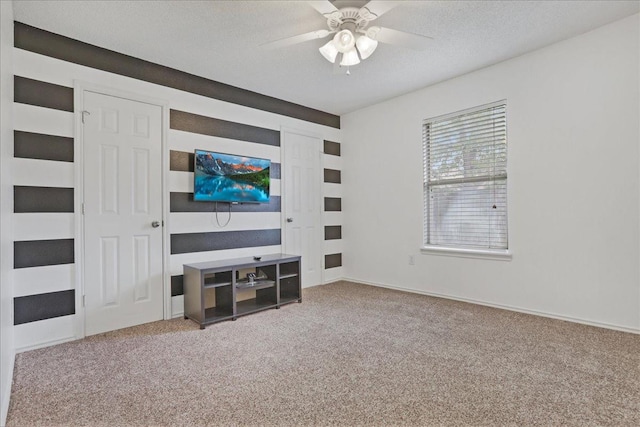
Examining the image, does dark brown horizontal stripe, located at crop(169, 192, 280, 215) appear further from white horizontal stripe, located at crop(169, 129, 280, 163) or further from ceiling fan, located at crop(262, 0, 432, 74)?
ceiling fan, located at crop(262, 0, 432, 74)

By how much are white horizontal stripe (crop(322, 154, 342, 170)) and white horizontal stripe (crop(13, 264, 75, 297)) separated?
3233mm

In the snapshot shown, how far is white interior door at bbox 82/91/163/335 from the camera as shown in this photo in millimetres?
2895

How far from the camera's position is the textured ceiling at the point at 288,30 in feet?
8.13

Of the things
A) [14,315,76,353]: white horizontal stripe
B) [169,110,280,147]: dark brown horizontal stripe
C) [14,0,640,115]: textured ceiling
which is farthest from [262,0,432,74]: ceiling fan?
[14,315,76,353]: white horizontal stripe

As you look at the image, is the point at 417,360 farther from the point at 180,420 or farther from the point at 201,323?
the point at 201,323

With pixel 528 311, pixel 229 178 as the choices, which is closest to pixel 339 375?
pixel 528 311

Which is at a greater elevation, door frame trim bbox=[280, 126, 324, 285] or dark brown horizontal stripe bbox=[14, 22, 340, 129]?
dark brown horizontal stripe bbox=[14, 22, 340, 129]

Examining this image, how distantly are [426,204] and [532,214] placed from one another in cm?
119

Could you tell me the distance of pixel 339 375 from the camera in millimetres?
2129

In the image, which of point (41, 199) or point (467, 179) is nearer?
point (41, 199)

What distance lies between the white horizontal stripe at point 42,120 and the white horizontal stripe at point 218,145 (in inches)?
33.2

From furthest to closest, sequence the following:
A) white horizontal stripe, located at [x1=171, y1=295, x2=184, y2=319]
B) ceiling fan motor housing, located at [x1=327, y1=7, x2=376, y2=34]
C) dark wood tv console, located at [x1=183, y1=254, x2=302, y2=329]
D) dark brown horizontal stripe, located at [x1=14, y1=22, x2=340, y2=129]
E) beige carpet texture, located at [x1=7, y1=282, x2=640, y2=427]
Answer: white horizontal stripe, located at [x1=171, y1=295, x2=184, y2=319]
dark wood tv console, located at [x1=183, y1=254, x2=302, y2=329]
dark brown horizontal stripe, located at [x1=14, y1=22, x2=340, y2=129]
ceiling fan motor housing, located at [x1=327, y1=7, x2=376, y2=34]
beige carpet texture, located at [x1=7, y1=282, x2=640, y2=427]

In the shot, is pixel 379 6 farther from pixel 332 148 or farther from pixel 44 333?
pixel 44 333

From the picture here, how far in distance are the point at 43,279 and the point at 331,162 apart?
3.58 metres
